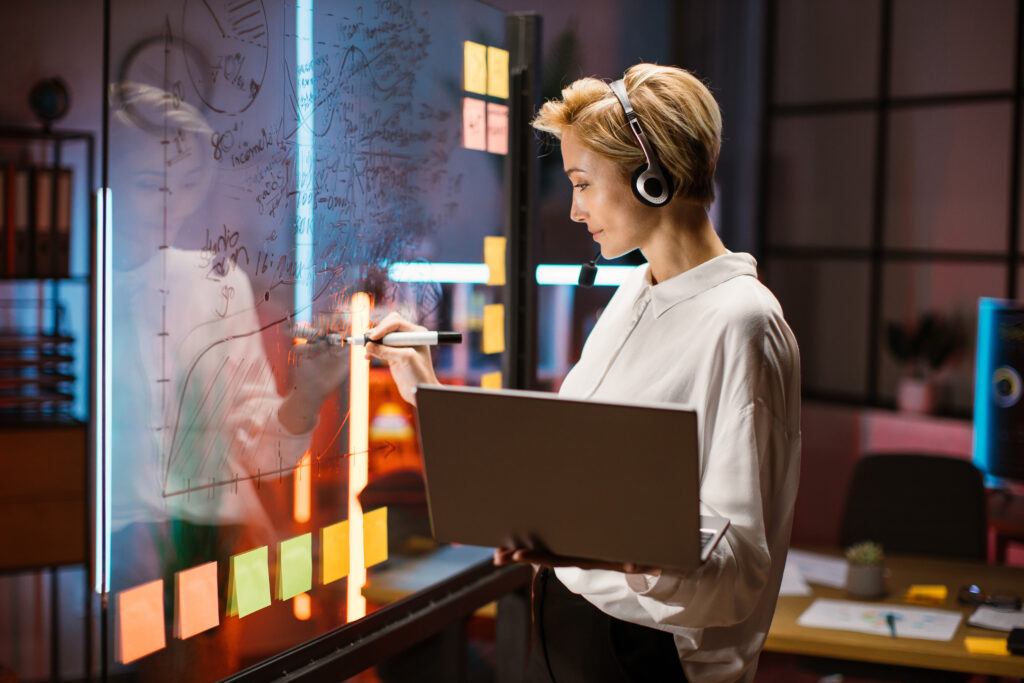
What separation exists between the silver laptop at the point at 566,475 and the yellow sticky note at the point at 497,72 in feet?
3.88

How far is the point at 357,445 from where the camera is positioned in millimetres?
1713

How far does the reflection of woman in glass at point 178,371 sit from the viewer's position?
1.27m

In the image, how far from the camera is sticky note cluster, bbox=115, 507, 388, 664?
132 centimetres

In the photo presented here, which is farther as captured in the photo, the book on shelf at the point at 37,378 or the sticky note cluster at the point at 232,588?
the book on shelf at the point at 37,378

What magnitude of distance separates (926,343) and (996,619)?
230 cm

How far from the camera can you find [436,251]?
1925mm

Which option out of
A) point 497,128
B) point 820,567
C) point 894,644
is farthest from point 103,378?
point 820,567

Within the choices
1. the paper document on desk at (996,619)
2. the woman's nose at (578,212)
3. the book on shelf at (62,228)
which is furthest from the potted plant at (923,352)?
the book on shelf at (62,228)

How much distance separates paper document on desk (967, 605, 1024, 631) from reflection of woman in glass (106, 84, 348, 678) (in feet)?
5.02

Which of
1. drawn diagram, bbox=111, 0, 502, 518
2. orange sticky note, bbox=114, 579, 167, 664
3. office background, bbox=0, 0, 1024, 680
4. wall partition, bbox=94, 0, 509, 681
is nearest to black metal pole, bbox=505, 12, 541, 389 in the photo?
wall partition, bbox=94, 0, 509, 681

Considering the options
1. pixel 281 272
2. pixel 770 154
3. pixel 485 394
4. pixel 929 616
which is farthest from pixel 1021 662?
pixel 770 154

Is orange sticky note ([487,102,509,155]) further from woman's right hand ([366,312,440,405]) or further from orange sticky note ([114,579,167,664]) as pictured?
orange sticky note ([114,579,167,664])

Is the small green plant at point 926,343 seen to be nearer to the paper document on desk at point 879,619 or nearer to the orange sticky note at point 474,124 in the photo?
the paper document on desk at point 879,619

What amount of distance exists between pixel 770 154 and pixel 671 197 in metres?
3.78
